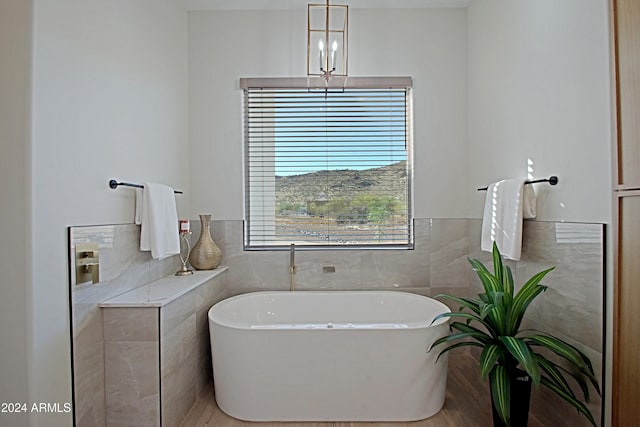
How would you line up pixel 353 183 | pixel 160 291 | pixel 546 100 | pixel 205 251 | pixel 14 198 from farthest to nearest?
pixel 353 183, pixel 205 251, pixel 160 291, pixel 546 100, pixel 14 198

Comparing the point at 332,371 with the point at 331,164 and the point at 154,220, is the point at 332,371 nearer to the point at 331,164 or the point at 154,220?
the point at 154,220

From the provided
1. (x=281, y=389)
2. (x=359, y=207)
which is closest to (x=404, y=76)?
(x=359, y=207)

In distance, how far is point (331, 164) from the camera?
297 centimetres

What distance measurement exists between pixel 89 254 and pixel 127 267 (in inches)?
14.0

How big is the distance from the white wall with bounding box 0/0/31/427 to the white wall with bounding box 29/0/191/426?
0.10 ft

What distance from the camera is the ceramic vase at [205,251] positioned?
107 inches

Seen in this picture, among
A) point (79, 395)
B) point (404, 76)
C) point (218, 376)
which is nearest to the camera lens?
point (79, 395)

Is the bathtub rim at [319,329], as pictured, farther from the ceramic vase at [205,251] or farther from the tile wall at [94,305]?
the tile wall at [94,305]

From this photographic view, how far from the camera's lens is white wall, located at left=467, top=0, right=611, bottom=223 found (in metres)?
1.62

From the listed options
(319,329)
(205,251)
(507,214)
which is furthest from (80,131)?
(507,214)

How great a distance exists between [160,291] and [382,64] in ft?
7.58

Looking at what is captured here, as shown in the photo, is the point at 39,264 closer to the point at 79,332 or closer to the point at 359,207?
the point at 79,332

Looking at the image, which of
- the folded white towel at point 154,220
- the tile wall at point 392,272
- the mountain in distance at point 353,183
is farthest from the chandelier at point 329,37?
the folded white towel at point 154,220

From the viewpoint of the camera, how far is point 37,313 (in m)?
1.45
